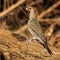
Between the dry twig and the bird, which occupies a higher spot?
the dry twig

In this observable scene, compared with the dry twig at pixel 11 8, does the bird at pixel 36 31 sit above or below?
below

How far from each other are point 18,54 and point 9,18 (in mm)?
4898

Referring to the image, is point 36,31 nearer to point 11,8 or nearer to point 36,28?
point 36,28

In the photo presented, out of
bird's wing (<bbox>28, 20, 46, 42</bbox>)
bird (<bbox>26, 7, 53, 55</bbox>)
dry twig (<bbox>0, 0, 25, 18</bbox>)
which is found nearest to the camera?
bird (<bbox>26, 7, 53, 55</bbox>)

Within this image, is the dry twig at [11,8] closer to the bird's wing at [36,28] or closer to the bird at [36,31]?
the bird at [36,31]

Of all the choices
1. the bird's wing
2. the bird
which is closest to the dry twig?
the bird

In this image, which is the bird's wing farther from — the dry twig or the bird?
the dry twig

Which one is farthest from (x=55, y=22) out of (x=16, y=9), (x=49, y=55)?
(x=49, y=55)

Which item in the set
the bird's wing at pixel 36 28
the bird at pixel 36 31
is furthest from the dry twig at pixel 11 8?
the bird's wing at pixel 36 28

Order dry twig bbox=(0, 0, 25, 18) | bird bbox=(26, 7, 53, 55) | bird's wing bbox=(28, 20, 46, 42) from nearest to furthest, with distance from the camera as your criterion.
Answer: bird bbox=(26, 7, 53, 55) < bird's wing bbox=(28, 20, 46, 42) < dry twig bbox=(0, 0, 25, 18)

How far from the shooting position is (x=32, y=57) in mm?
6191

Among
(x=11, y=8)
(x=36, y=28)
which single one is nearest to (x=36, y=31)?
(x=36, y=28)

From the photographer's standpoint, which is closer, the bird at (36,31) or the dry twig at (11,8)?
the bird at (36,31)

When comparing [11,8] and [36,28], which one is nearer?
[36,28]
